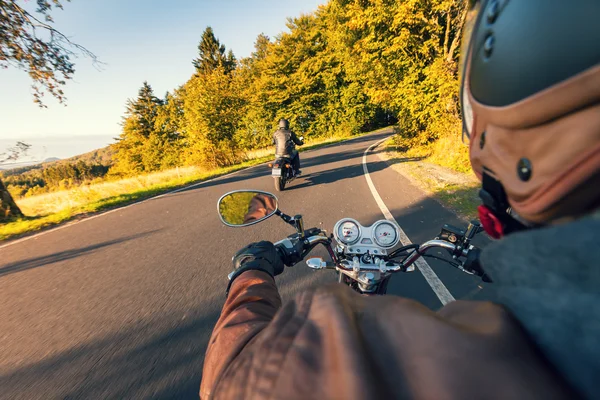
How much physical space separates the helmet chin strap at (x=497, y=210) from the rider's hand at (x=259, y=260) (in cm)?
92

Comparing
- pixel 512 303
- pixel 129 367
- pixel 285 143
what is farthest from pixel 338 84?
pixel 512 303

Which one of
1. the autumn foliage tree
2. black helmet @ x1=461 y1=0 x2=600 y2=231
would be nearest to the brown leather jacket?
black helmet @ x1=461 y1=0 x2=600 y2=231

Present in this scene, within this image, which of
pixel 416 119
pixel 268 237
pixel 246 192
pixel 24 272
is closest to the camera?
pixel 246 192

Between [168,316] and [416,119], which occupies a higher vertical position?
[416,119]

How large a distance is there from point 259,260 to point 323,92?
37892 millimetres

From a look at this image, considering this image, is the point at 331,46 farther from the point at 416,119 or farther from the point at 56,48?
the point at 56,48

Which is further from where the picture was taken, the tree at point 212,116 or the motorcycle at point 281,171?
the tree at point 212,116

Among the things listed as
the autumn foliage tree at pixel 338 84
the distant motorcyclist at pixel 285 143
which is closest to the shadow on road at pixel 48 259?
the distant motorcyclist at pixel 285 143

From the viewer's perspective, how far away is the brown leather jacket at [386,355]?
0.41 m

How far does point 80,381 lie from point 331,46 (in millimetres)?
37618

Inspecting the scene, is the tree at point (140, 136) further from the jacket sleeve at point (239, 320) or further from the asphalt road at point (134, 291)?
the jacket sleeve at point (239, 320)

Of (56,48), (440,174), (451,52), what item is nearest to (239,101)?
(56,48)

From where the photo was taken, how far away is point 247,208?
1.85m

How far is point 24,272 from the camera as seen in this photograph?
14.0ft
